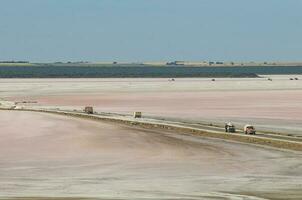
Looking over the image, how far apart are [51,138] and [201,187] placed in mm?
19424

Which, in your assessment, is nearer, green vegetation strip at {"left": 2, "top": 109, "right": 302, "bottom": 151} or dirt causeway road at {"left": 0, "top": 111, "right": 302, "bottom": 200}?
dirt causeway road at {"left": 0, "top": 111, "right": 302, "bottom": 200}

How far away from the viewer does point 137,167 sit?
32.8 m

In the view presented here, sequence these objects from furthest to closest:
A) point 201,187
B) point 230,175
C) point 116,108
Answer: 1. point 116,108
2. point 230,175
3. point 201,187

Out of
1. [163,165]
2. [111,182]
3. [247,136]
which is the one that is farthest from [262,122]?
[111,182]

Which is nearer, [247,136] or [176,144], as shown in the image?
[176,144]

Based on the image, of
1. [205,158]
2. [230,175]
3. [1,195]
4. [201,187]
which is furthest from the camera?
[205,158]

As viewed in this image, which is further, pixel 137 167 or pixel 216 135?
pixel 216 135

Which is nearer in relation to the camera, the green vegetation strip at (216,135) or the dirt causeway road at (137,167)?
the dirt causeway road at (137,167)

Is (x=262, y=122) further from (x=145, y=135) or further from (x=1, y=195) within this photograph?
(x=1, y=195)

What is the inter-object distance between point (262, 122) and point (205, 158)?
23867 millimetres

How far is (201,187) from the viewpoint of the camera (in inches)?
1078

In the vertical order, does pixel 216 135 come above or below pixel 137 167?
below

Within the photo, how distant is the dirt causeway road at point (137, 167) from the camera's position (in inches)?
1037

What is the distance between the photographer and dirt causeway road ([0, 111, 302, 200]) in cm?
2634
